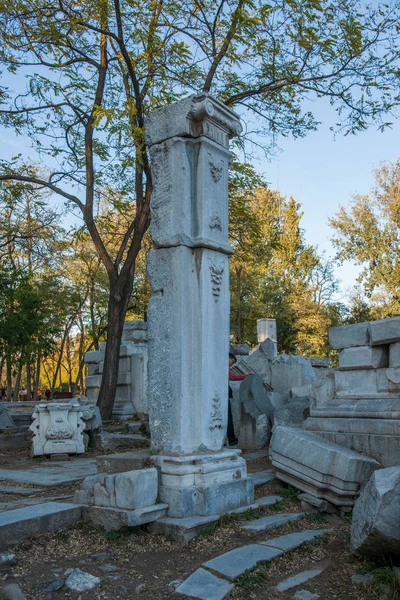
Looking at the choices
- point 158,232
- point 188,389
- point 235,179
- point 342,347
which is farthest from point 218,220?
point 235,179

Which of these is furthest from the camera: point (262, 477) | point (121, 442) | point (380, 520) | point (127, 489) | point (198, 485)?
point (121, 442)

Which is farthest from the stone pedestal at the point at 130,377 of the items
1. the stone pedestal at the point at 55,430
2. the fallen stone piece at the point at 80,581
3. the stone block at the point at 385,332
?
the fallen stone piece at the point at 80,581

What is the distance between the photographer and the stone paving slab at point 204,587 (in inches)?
136

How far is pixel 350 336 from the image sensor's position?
22.0ft

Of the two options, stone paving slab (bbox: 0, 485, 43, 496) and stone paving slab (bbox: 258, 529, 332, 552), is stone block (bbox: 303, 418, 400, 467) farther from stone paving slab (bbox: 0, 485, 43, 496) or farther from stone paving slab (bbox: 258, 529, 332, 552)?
stone paving slab (bbox: 0, 485, 43, 496)

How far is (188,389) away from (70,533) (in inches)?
60.2

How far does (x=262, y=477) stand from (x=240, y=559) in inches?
90.1

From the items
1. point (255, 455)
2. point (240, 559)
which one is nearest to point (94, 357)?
point (255, 455)

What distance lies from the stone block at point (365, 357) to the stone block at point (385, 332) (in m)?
0.10

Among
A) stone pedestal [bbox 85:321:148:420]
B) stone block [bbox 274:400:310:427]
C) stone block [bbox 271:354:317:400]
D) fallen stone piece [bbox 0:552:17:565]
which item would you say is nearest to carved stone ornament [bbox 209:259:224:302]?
fallen stone piece [bbox 0:552:17:565]

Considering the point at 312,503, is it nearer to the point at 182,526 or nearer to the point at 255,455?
the point at 182,526

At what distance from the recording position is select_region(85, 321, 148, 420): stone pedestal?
41.7 feet

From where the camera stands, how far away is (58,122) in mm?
12953

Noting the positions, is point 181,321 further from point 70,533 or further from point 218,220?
point 70,533
